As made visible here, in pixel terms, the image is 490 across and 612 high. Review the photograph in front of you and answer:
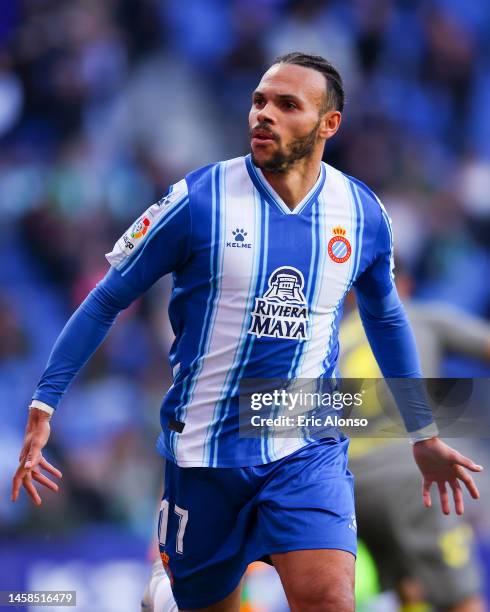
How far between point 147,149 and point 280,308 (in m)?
5.15

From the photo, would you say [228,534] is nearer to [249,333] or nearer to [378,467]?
[249,333]

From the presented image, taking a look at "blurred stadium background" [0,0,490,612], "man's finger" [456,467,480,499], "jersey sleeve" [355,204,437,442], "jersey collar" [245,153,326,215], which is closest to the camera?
"jersey collar" [245,153,326,215]

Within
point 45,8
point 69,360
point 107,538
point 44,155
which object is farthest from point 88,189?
point 69,360

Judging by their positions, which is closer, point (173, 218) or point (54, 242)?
point (173, 218)

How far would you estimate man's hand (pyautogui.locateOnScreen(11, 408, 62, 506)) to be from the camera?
12.5 feet

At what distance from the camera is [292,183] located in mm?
3994

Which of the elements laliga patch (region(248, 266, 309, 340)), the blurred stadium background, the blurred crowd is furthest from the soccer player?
the blurred crowd

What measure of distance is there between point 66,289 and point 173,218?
466cm

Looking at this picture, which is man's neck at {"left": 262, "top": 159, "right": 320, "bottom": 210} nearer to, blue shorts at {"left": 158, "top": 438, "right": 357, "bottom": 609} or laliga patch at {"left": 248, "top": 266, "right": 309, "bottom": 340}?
laliga patch at {"left": 248, "top": 266, "right": 309, "bottom": 340}

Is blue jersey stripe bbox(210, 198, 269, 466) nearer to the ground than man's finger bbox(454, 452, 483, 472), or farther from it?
farther from it

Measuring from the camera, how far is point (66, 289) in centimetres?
838

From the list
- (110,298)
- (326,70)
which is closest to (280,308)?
(110,298)

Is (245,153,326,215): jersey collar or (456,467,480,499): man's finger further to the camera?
(456,467,480,499): man's finger

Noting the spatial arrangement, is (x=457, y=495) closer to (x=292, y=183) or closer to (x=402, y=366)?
(x=402, y=366)
